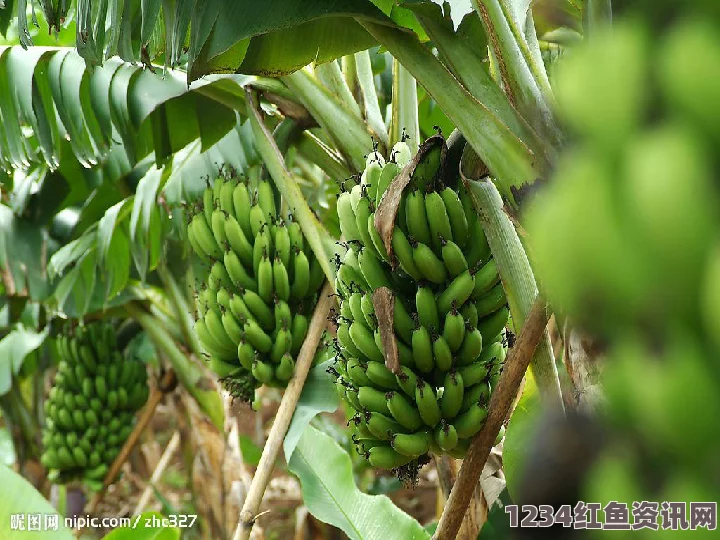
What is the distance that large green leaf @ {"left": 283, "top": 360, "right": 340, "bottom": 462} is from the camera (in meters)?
1.31

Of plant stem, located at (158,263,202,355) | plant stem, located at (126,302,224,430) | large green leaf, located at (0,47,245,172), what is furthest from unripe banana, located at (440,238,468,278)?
plant stem, located at (158,263,202,355)

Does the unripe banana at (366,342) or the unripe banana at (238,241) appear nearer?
the unripe banana at (366,342)

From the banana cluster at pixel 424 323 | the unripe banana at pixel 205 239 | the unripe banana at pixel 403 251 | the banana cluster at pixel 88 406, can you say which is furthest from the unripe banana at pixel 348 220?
the banana cluster at pixel 88 406

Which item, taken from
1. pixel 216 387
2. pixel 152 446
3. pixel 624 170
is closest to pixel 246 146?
pixel 216 387

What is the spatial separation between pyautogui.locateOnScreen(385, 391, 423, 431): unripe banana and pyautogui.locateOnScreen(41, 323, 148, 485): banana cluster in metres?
2.11

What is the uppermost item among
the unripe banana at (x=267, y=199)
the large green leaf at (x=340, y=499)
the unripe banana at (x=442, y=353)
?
the unripe banana at (x=267, y=199)

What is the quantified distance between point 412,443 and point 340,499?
0.47 metres

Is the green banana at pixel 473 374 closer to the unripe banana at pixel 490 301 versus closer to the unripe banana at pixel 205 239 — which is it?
the unripe banana at pixel 490 301

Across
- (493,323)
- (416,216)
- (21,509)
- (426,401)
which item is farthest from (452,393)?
(21,509)

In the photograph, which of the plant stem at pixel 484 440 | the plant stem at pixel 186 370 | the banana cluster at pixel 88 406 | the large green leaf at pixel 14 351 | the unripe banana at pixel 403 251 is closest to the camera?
the plant stem at pixel 484 440

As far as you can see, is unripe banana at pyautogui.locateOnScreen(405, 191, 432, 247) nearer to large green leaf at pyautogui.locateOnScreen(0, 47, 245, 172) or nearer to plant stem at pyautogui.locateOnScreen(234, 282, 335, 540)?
plant stem at pyautogui.locateOnScreen(234, 282, 335, 540)

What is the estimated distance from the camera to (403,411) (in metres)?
1.01

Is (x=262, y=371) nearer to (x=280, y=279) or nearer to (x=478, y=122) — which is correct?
(x=280, y=279)

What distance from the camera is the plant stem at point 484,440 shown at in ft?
2.72
